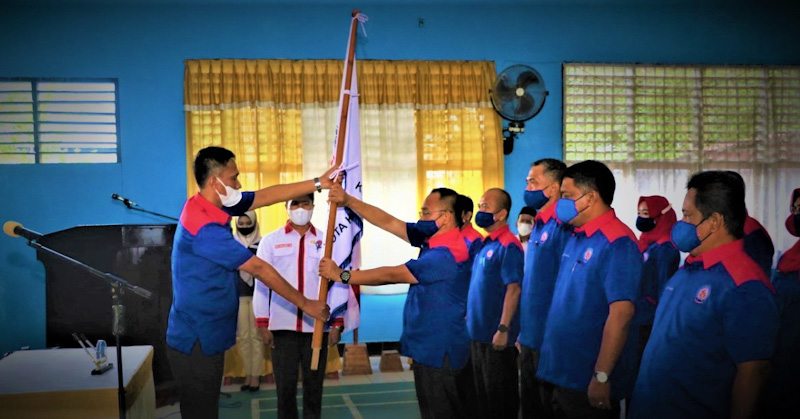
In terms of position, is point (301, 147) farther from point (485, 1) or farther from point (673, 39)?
point (673, 39)

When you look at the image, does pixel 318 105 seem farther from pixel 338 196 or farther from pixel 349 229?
pixel 338 196

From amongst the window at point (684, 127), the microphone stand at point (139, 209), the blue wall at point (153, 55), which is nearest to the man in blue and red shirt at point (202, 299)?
the microphone stand at point (139, 209)

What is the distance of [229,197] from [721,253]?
2136mm

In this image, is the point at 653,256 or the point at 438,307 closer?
the point at 438,307

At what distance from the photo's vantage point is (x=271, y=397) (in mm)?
5488

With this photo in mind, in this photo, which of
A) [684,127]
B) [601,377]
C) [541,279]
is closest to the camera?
[601,377]

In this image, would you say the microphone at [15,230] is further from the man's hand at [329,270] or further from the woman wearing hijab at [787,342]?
the woman wearing hijab at [787,342]

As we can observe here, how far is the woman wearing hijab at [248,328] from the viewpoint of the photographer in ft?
18.8

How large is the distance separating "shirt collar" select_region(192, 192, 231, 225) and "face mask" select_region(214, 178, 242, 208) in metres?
0.07

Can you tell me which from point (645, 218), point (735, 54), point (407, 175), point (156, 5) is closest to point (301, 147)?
point (407, 175)

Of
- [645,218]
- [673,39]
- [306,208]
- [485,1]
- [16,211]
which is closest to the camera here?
[306,208]

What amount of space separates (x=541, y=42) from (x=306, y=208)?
410 cm

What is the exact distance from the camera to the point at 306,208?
13.1 ft

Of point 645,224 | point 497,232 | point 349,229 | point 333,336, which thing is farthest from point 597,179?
point 645,224
